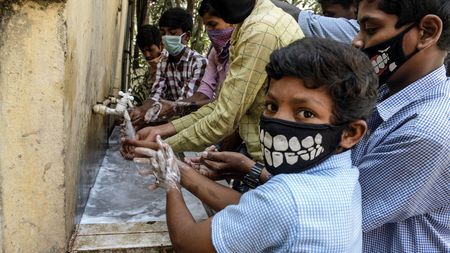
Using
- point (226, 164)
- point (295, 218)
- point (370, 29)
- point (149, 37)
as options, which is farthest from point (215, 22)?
point (149, 37)

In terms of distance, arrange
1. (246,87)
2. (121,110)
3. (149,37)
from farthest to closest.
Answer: (149,37) < (121,110) < (246,87)

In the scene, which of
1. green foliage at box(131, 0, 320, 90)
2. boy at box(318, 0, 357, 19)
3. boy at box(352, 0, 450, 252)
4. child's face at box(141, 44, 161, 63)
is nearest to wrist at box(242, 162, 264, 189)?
boy at box(352, 0, 450, 252)

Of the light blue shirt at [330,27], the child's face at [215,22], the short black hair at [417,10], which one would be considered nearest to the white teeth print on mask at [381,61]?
the short black hair at [417,10]

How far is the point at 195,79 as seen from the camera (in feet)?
12.4

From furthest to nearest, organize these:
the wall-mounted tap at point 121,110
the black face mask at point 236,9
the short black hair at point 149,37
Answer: the short black hair at point 149,37 → the black face mask at point 236,9 → the wall-mounted tap at point 121,110

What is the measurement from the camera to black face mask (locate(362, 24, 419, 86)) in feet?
4.69

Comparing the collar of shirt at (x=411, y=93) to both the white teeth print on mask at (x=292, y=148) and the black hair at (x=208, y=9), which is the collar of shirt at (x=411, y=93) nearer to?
the white teeth print on mask at (x=292, y=148)

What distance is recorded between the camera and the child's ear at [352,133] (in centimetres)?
120

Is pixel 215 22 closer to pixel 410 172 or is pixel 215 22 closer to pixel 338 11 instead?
pixel 338 11

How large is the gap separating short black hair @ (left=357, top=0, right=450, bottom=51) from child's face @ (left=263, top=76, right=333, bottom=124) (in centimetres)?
53

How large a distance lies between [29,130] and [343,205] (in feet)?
3.31

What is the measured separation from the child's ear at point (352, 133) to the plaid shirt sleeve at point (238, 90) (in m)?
0.71

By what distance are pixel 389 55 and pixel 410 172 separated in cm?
46

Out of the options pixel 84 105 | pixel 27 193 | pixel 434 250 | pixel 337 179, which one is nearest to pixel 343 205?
pixel 337 179
